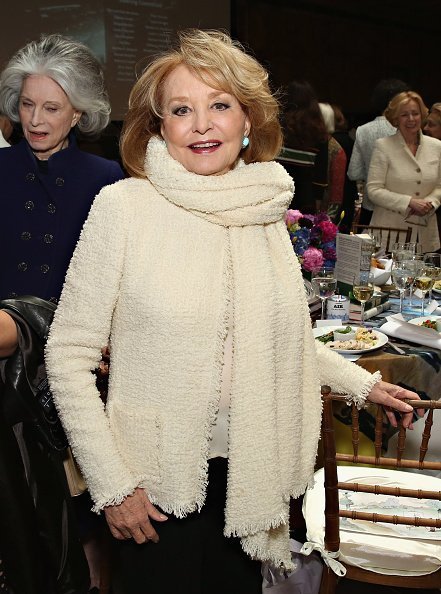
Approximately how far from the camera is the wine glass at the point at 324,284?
270cm

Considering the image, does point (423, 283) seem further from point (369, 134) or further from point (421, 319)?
point (369, 134)

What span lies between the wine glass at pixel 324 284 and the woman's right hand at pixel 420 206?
197cm

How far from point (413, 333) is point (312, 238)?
0.64 meters

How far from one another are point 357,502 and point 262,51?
24.1 feet

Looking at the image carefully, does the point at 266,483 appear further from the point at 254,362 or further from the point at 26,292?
the point at 26,292

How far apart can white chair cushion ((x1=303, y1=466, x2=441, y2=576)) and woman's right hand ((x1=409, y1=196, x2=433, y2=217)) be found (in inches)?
108

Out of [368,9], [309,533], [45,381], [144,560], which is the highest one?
[368,9]

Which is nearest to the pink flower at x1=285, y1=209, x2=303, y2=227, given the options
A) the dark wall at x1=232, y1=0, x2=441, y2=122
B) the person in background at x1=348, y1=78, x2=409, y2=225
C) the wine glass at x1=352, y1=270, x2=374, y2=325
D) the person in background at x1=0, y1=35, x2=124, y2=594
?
the wine glass at x1=352, y1=270, x2=374, y2=325

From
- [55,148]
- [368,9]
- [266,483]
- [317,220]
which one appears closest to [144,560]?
[266,483]

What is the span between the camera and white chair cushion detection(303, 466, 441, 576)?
6.08 feet

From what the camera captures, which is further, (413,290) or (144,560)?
(413,290)

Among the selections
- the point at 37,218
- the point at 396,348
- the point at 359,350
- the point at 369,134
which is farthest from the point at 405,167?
the point at 37,218

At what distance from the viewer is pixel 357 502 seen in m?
2.06

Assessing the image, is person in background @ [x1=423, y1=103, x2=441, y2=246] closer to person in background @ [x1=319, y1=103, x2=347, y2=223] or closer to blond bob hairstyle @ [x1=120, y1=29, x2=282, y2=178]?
person in background @ [x1=319, y1=103, x2=347, y2=223]
